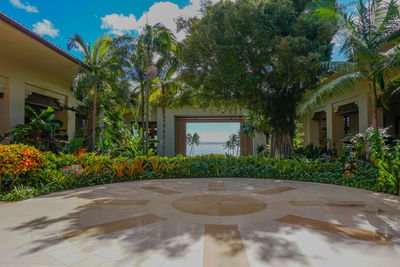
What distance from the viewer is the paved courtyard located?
8.48 feet

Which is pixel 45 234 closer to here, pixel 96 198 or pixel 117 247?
pixel 117 247

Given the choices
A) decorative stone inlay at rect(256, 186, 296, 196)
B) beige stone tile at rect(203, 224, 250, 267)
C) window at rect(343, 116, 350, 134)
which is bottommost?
decorative stone inlay at rect(256, 186, 296, 196)

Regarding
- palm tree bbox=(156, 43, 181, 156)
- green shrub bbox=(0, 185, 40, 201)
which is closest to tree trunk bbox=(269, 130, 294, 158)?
palm tree bbox=(156, 43, 181, 156)

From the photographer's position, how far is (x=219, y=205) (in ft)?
15.4

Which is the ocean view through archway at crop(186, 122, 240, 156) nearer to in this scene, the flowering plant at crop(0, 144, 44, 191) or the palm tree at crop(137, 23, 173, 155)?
the palm tree at crop(137, 23, 173, 155)

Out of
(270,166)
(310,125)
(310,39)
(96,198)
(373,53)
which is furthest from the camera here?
(310,125)

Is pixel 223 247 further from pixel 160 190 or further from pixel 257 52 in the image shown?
pixel 257 52

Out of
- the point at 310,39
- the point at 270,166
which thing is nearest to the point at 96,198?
the point at 270,166

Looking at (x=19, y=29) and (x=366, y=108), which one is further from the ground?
(x=19, y=29)

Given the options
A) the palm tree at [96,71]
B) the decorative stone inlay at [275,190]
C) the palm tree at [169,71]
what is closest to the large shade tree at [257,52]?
the palm tree at [169,71]

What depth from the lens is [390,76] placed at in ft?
28.8

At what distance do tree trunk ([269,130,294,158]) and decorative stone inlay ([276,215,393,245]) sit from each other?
21.1 feet

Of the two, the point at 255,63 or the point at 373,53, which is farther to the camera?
the point at 255,63

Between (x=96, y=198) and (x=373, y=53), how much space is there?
26.2 feet
